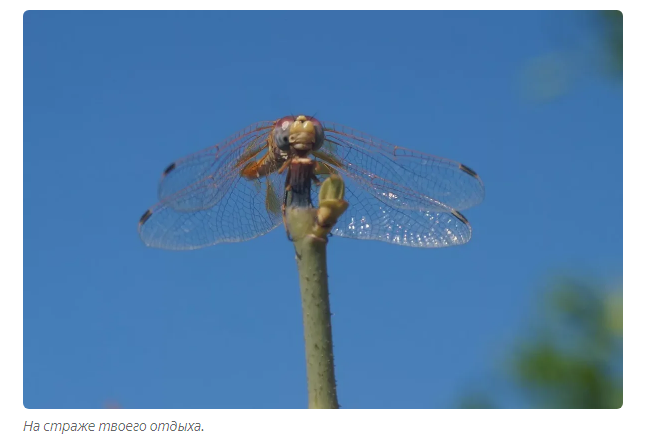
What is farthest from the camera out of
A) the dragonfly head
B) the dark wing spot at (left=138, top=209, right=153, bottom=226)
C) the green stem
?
the dark wing spot at (left=138, top=209, right=153, bottom=226)

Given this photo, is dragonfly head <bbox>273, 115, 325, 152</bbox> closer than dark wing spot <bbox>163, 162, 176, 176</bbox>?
Yes

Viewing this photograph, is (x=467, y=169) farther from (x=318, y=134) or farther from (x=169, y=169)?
(x=169, y=169)

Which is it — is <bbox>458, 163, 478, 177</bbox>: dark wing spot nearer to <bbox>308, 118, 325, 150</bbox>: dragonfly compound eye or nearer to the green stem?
<bbox>308, 118, 325, 150</bbox>: dragonfly compound eye

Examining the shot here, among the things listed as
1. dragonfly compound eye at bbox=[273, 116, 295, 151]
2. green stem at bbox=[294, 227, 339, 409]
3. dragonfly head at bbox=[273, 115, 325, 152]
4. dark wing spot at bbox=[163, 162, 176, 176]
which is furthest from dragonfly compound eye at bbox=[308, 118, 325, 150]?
dark wing spot at bbox=[163, 162, 176, 176]

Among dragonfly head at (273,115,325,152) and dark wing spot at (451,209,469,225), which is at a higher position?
dragonfly head at (273,115,325,152)

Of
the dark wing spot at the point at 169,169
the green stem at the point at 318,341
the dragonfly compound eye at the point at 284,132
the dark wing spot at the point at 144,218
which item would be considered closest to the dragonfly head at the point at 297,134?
the dragonfly compound eye at the point at 284,132

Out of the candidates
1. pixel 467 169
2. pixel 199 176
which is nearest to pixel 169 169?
pixel 199 176

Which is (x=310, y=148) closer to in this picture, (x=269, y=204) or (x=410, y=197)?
(x=269, y=204)
